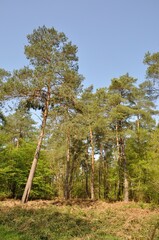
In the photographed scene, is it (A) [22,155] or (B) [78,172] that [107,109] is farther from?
(B) [78,172]

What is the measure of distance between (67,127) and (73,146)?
10.1m

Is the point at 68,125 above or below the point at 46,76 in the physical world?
below

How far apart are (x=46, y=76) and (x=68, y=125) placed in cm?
361

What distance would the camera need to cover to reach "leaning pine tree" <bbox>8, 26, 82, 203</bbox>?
44.5 ft

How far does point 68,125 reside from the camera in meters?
13.6

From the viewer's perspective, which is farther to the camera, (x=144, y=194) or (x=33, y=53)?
(x=144, y=194)

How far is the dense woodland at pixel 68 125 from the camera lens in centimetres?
1385

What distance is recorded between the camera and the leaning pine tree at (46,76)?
44.5ft

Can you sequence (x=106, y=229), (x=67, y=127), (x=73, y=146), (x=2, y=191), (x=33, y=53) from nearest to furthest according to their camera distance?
1. (x=106, y=229)
2. (x=67, y=127)
3. (x=33, y=53)
4. (x=2, y=191)
5. (x=73, y=146)

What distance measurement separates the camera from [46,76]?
13438mm

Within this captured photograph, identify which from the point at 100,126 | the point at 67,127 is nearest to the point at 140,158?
the point at 100,126

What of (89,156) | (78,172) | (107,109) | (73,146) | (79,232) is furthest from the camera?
(78,172)

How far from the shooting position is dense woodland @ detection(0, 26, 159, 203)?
13852 millimetres

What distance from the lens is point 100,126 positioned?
2080cm
